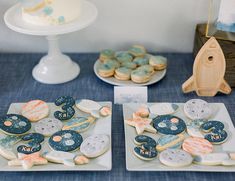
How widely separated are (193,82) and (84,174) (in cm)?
39

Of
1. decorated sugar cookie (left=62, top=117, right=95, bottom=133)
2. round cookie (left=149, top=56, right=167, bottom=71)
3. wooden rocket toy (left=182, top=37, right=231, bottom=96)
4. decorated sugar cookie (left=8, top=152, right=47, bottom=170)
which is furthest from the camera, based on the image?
round cookie (left=149, top=56, right=167, bottom=71)

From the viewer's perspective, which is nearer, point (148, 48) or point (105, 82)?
point (105, 82)

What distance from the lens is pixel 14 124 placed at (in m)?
0.85

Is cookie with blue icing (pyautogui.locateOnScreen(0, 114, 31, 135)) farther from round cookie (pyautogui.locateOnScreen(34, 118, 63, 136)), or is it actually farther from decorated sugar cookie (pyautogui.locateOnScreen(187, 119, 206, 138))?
decorated sugar cookie (pyautogui.locateOnScreen(187, 119, 206, 138))

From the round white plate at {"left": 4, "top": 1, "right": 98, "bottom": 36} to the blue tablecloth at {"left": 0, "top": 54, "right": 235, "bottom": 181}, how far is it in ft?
0.59

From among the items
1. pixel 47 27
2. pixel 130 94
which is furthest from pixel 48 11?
pixel 130 94

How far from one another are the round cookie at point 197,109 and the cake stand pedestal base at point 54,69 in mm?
341

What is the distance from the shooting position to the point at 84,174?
78cm

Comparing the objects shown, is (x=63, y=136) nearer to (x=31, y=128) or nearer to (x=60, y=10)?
(x=31, y=128)

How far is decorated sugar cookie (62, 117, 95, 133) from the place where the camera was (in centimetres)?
86

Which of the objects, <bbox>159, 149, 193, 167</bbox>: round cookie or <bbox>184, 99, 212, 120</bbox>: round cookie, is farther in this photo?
<bbox>184, 99, 212, 120</bbox>: round cookie

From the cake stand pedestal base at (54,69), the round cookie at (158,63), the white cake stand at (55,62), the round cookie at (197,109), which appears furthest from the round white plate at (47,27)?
the round cookie at (197,109)

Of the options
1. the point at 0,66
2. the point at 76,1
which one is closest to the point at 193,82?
the point at 76,1

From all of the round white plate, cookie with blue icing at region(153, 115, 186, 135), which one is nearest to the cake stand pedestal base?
the round white plate
